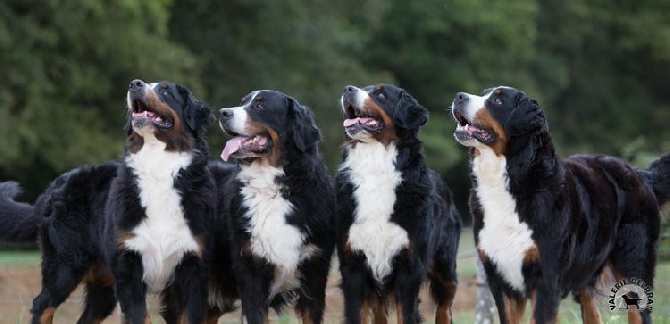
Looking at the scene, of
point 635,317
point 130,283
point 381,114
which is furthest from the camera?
point 635,317

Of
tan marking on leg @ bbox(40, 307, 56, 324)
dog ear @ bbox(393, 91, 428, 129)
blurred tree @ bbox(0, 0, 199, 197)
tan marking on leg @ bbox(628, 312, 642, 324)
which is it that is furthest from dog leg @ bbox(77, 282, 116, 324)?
blurred tree @ bbox(0, 0, 199, 197)

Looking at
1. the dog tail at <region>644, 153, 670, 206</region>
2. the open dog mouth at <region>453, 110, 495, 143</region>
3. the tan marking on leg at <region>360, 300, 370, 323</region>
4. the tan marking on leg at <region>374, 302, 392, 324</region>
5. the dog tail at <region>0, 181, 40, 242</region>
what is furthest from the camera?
the dog tail at <region>0, 181, 40, 242</region>

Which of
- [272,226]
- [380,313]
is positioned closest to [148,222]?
[272,226]

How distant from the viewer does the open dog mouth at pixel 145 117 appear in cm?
968

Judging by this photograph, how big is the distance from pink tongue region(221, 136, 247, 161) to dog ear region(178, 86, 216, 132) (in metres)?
0.35

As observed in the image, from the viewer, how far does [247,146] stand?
388 inches

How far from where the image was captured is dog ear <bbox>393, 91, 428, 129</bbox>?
387 inches

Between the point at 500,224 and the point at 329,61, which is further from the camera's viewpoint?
the point at 329,61

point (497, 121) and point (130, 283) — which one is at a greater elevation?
point (497, 121)

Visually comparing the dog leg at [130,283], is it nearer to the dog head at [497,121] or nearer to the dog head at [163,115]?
the dog head at [163,115]

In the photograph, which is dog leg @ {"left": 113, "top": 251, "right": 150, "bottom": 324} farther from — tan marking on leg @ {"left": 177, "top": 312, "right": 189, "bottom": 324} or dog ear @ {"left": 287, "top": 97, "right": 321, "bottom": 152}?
dog ear @ {"left": 287, "top": 97, "right": 321, "bottom": 152}

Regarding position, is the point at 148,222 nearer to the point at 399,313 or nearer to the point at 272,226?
the point at 272,226

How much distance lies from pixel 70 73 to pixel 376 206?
822 inches

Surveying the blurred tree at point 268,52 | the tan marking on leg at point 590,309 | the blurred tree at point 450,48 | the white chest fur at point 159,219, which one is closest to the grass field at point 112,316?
the tan marking on leg at point 590,309
